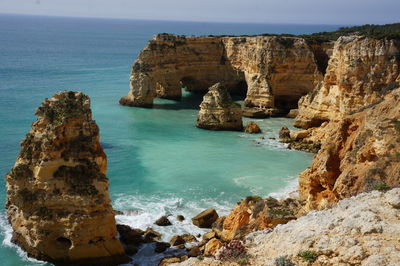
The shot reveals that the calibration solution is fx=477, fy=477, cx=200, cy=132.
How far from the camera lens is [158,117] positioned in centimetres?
5234

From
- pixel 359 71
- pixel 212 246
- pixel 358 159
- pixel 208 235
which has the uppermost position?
pixel 359 71

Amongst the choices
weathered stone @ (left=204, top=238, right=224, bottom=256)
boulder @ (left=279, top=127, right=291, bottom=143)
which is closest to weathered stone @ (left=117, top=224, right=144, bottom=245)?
weathered stone @ (left=204, top=238, right=224, bottom=256)

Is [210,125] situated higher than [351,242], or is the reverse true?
[351,242]

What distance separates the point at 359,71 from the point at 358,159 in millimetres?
21888

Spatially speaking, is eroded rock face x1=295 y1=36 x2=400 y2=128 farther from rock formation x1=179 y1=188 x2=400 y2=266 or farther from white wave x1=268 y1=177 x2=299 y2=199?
rock formation x1=179 y1=188 x2=400 y2=266

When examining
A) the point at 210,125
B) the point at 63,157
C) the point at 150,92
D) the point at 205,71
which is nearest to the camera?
the point at 63,157

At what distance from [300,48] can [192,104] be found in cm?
1552

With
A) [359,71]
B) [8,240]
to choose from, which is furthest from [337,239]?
[359,71]

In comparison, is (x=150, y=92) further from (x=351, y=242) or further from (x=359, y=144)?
(x=351, y=242)

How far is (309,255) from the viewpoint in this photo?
1033 cm

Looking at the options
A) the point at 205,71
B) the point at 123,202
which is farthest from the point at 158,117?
the point at 123,202

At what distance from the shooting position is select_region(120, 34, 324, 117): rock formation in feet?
172

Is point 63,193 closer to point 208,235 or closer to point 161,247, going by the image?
point 161,247

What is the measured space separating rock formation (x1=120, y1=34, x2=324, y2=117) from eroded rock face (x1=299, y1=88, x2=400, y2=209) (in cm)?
3139
